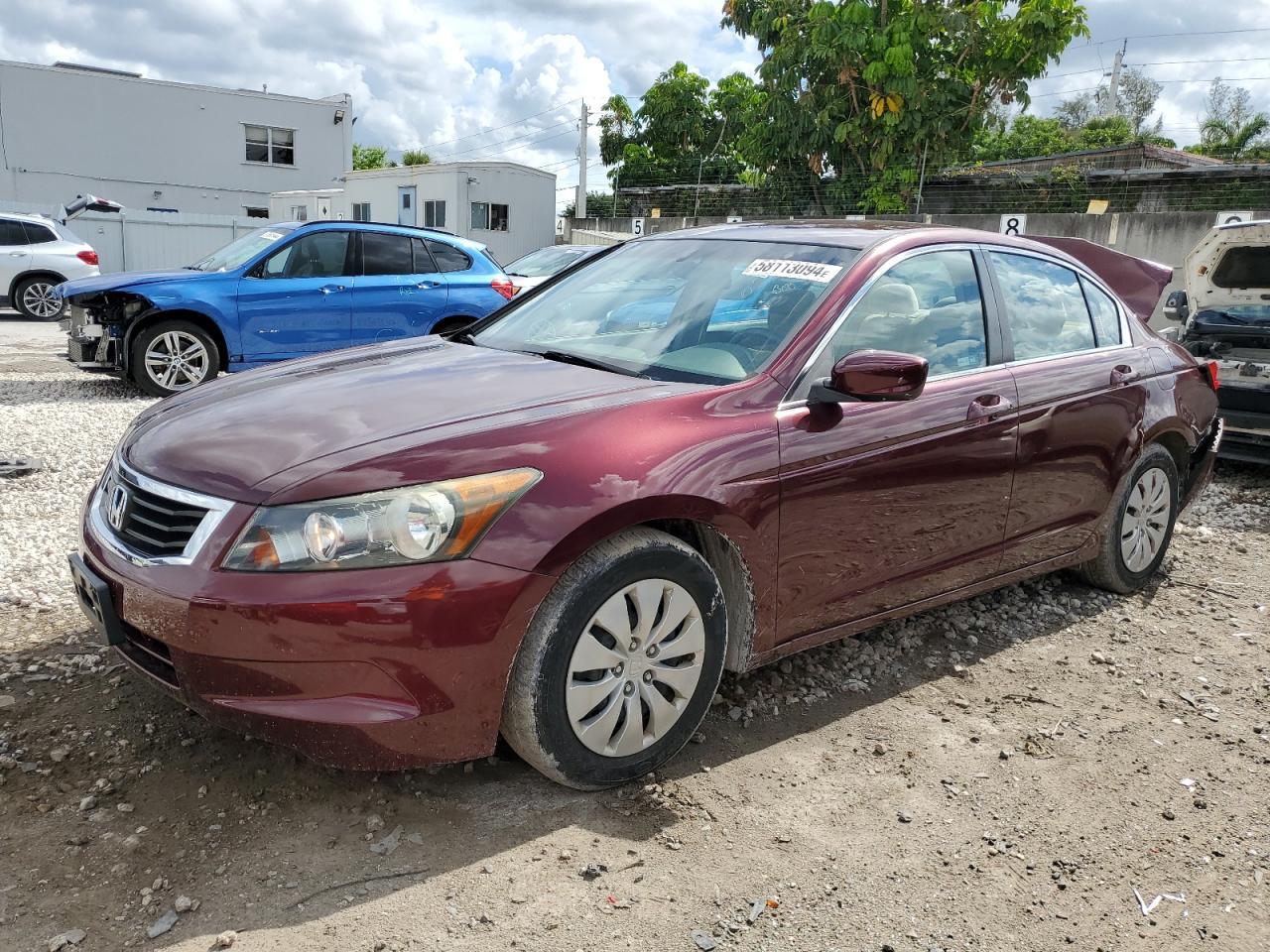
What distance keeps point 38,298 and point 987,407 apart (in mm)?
16586

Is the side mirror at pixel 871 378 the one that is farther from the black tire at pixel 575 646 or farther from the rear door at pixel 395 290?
the rear door at pixel 395 290

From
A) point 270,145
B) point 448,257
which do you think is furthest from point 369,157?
point 448,257

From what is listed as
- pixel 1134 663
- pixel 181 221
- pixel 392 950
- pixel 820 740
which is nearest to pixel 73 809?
pixel 392 950

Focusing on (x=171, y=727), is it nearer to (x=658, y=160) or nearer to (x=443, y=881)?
(x=443, y=881)

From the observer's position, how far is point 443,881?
2.52m

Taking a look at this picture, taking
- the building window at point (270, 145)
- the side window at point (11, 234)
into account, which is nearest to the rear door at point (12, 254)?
the side window at point (11, 234)

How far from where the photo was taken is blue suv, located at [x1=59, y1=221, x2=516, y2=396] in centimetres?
890

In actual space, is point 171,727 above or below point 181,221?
below

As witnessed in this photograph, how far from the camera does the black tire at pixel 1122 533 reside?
4543 millimetres

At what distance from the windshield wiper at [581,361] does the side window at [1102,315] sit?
235 centimetres

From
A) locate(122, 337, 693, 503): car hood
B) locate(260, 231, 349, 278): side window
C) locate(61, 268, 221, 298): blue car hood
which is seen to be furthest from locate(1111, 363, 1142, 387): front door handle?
locate(61, 268, 221, 298): blue car hood

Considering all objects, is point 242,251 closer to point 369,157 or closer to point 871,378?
point 871,378

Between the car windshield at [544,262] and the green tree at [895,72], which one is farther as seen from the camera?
the green tree at [895,72]

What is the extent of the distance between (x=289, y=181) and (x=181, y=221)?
33.8ft
